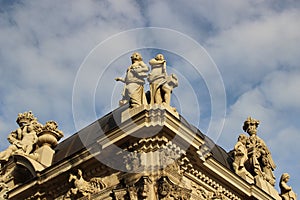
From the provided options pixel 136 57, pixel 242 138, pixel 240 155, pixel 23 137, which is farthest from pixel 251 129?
pixel 23 137

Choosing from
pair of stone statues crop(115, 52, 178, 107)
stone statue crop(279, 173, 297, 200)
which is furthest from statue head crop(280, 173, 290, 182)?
pair of stone statues crop(115, 52, 178, 107)

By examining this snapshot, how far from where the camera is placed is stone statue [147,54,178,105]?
1611cm

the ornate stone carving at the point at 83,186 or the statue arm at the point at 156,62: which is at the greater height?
the statue arm at the point at 156,62

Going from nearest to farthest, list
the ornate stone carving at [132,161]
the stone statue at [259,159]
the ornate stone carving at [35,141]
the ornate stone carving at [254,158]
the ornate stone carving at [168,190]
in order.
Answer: the ornate stone carving at [168,190]
the ornate stone carving at [132,161]
the ornate stone carving at [35,141]
the ornate stone carving at [254,158]
the stone statue at [259,159]

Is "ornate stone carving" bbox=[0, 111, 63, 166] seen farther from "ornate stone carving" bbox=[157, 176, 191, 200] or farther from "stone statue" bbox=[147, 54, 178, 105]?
"ornate stone carving" bbox=[157, 176, 191, 200]

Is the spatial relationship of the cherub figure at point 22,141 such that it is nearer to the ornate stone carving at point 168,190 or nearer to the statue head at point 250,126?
the ornate stone carving at point 168,190

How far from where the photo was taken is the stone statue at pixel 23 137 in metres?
19.9

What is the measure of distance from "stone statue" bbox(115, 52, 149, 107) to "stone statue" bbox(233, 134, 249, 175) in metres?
5.78

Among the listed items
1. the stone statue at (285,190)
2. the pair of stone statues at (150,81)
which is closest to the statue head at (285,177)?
the stone statue at (285,190)

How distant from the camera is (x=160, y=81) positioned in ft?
53.5

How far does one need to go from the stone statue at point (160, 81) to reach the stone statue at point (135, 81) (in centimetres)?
34

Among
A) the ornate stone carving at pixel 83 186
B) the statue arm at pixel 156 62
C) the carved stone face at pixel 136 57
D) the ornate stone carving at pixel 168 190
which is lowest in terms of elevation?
the ornate stone carving at pixel 168 190

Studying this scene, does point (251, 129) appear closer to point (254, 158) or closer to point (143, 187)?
point (254, 158)

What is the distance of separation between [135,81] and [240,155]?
6.65 metres
